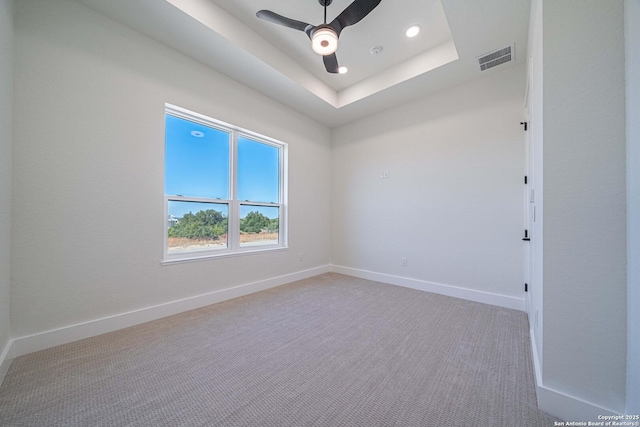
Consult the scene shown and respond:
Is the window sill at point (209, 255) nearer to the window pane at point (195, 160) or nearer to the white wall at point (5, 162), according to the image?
the window pane at point (195, 160)

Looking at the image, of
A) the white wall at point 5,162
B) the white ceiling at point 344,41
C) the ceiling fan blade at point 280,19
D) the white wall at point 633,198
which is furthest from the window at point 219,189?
the white wall at point 633,198

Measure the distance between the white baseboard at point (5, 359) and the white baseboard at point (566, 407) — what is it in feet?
10.7

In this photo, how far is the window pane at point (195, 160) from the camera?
2.79 meters

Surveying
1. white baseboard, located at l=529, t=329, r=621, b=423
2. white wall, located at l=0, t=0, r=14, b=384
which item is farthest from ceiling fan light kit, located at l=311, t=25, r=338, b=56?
white baseboard, located at l=529, t=329, r=621, b=423

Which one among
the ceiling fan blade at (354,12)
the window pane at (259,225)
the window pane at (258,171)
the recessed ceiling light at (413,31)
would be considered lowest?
the window pane at (259,225)

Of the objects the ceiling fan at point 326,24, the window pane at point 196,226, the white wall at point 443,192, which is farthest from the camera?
the white wall at point 443,192

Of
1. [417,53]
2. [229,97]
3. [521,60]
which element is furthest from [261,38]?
[521,60]

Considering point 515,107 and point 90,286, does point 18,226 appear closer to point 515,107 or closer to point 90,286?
point 90,286

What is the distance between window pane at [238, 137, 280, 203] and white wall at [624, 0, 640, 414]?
3501mm

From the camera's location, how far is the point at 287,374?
1.63m

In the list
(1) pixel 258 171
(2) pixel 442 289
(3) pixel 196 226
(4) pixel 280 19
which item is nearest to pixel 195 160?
(3) pixel 196 226

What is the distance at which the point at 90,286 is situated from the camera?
2.13 meters

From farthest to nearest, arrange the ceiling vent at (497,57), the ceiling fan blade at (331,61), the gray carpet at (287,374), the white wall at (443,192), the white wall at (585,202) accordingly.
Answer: the white wall at (443,192) → the ceiling vent at (497,57) → the ceiling fan blade at (331,61) → the gray carpet at (287,374) → the white wall at (585,202)

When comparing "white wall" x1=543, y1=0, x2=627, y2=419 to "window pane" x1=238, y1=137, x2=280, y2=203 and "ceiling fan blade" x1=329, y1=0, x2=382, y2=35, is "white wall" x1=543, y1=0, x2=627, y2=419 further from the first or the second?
"window pane" x1=238, y1=137, x2=280, y2=203
